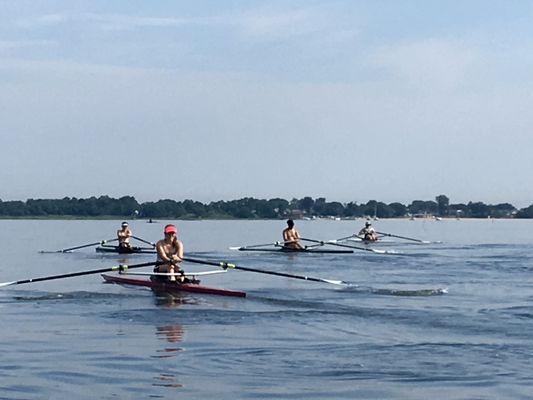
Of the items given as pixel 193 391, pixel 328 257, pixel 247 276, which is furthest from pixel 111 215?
pixel 193 391

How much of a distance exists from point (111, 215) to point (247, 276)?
11365 centimetres

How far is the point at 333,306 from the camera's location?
22.3 meters

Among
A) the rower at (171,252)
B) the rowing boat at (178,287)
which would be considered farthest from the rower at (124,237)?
the rower at (171,252)

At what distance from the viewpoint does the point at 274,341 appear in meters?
17.0

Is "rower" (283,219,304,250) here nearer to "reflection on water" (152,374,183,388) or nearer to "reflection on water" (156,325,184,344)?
"reflection on water" (156,325,184,344)

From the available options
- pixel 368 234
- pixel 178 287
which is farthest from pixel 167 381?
pixel 368 234

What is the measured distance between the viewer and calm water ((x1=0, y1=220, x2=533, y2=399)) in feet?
43.1

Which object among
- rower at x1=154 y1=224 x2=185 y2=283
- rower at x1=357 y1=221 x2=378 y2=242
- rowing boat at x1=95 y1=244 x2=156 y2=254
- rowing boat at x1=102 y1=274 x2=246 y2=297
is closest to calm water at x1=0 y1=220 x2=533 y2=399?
rowing boat at x1=102 y1=274 x2=246 y2=297

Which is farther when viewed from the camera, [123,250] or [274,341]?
[123,250]

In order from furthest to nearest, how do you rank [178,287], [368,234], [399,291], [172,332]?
1. [368,234]
2. [399,291]
3. [178,287]
4. [172,332]

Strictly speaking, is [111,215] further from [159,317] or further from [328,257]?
[159,317]

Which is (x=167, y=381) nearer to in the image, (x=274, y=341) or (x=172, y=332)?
(x=274, y=341)

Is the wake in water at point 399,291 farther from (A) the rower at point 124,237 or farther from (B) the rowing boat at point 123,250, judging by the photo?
(A) the rower at point 124,237

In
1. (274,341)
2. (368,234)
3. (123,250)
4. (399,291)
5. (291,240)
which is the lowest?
(274,341)
